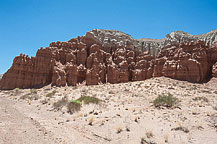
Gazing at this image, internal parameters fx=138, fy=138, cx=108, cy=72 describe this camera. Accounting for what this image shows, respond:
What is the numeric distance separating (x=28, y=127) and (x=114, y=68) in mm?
39444

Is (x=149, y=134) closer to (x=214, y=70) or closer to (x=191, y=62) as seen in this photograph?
(x=191, y=62)

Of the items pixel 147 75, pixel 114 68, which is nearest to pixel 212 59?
pixel 147 75

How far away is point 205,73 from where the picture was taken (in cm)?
3956

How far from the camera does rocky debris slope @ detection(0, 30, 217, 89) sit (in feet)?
133

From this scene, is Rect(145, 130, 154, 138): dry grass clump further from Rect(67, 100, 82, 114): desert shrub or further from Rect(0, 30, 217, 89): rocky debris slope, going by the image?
Rect(0, 30, 217, 89): rocky debris slope

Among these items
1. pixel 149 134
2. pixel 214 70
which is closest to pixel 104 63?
pixel 214 70

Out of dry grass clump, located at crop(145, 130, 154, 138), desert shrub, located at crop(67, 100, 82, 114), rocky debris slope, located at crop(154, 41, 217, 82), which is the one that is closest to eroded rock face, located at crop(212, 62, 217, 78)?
rocky debris slope, located at crop(154, 41, 217, 82)

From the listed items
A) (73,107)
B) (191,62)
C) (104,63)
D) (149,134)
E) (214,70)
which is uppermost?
(104,63)

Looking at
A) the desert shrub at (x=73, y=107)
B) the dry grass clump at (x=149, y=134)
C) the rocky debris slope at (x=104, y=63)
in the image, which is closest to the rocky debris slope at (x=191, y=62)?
the rocky debris slope at (x=104, y=63)

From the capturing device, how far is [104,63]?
50312mm

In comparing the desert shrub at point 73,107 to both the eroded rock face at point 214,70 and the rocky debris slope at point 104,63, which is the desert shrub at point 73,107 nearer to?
the rocky debris slope at point 104,63

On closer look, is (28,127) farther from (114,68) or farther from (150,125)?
(114,68)

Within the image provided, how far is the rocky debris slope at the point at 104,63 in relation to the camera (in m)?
40.5

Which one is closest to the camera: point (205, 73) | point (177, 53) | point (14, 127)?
point (14, 127)
